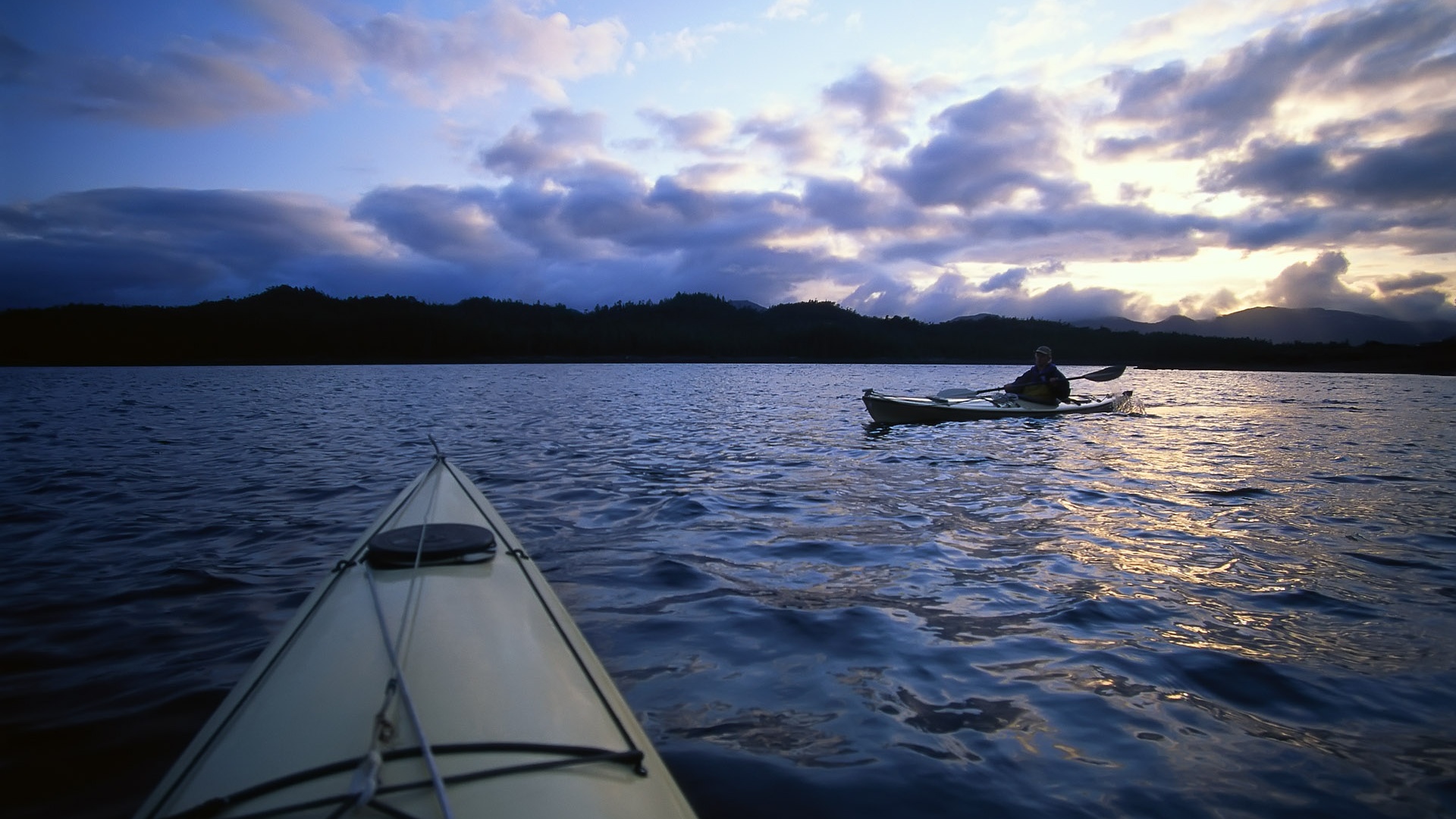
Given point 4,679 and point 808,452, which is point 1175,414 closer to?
point 808,452

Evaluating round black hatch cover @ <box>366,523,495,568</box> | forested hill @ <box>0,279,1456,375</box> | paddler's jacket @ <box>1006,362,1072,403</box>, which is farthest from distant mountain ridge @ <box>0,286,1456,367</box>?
round black hatch cover @ <box>366,523,495,568</box>

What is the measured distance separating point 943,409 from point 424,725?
591 inches

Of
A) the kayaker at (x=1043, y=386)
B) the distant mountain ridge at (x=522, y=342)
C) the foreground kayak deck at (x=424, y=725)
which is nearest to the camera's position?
the foreground kayak deck at (x=424, y=725)

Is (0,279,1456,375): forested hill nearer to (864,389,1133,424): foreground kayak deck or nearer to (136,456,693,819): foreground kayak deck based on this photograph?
(864,389,1133,424): foreground kayak deck

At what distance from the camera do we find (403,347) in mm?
105875

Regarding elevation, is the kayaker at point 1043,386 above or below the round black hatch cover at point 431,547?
above

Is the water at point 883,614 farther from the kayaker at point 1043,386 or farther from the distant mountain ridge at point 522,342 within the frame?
the distant mountain ridge at point 522,342

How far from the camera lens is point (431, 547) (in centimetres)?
373

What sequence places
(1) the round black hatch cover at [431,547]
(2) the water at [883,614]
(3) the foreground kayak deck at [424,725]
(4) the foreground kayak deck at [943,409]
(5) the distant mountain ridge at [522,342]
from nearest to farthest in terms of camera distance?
(3) the foreground kayak deck at [424,725]
(2) the water at [883,614]
(1) the round black hatch cover at [431,547]
(4) the foreground kayak deck at [943,409]
(5) the distant mountain ridge at [522,342]

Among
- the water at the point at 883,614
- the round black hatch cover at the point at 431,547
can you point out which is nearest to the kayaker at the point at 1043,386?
the water at the point at 883,614

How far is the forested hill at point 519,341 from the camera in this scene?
87438 mm

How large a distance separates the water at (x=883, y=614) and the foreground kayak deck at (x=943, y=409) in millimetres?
3816

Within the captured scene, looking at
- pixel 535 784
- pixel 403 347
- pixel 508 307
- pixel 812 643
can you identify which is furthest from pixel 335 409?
pixel 508 307

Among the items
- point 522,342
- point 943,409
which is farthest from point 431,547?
point 522,342
